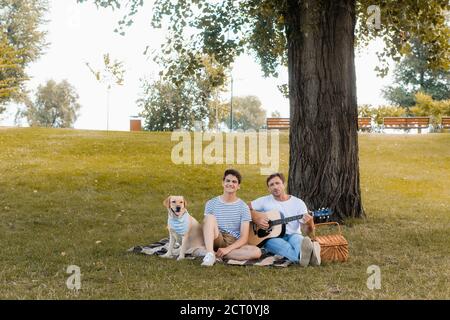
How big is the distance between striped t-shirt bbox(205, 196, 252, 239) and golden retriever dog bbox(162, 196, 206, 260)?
296mm

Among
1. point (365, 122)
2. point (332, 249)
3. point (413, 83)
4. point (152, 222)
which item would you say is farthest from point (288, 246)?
point (413, 83)

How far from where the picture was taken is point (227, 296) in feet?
21.3

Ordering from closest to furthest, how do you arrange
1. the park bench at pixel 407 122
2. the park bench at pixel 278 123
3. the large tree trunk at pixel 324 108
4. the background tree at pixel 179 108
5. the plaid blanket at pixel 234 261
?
1. the plaid blanket at pixel 234 261
2. the large tree trunk at pixel 324 108
3. the park bench at pixel 407 122
4. the park bench at pixel 278 123
5. the background tree at pixel 179 108

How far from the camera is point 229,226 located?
8.53 metres

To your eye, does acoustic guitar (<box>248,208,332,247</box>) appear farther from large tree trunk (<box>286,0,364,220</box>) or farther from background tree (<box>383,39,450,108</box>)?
background tree (<box>383,39,450,108</box>)

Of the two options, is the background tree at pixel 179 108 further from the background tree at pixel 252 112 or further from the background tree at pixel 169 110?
the background tree at pixel 252 112

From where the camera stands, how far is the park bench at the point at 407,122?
33938 millimetres

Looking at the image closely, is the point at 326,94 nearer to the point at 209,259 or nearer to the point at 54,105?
the point at 209,259

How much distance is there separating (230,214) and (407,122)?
28.1 meters

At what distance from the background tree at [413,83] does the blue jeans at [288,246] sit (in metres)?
49.9

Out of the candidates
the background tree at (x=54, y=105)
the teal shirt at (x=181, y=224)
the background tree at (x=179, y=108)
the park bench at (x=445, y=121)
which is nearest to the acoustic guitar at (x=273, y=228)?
the teal shirt at (x=181, y=224)

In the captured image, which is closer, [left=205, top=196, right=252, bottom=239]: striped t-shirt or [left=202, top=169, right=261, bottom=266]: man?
[left=202, top=169, right=261, bottom=266]: man

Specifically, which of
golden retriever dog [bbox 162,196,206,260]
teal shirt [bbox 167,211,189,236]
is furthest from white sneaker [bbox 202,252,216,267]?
teal shirt [bbox 167,211,189,236]

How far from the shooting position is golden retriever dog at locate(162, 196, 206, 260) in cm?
818
